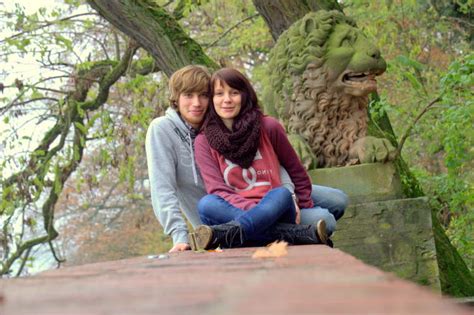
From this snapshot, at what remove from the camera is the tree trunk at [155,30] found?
35.0 feet

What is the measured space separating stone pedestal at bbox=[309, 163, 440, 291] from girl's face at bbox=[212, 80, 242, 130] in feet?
7.84

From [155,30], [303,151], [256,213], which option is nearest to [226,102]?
[256,213]

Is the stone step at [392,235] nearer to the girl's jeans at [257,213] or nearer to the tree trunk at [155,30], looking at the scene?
the girl's jeans at [257,213]

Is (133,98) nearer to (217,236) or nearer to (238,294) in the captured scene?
(217,236)

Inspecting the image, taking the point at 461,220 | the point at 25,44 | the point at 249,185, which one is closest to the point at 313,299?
the point at 249,185

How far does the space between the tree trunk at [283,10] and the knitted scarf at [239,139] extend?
16.3ft

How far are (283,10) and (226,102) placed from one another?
5.01 metres

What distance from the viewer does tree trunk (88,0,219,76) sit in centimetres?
1068

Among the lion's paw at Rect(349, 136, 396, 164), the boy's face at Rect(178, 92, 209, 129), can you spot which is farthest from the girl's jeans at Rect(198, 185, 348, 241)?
the lion's paw at Rect(349, 136, 396, 164)

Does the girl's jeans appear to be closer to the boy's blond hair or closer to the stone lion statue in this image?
the boy's blond hair

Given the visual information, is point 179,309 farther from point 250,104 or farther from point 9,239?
point 9,239

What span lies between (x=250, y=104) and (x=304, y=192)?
1.95 feet

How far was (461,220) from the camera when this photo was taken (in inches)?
443

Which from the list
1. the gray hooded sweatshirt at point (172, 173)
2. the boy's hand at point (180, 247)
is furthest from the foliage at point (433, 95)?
the boy's hand at point (180, 247)
